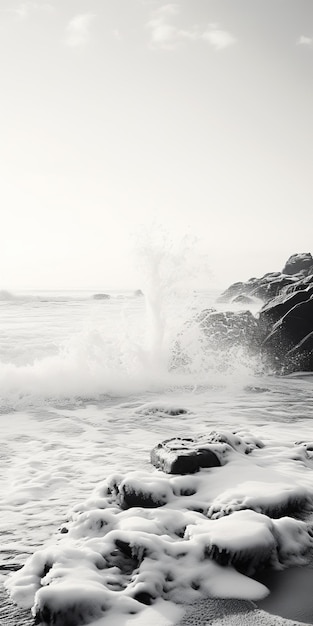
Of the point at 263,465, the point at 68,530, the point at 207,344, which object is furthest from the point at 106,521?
the point at 207,344

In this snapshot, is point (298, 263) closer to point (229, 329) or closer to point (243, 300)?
point (243, 300)

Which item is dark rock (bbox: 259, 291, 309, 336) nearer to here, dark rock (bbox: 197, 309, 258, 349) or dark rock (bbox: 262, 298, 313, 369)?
dark rock (bbox: 197, 309, 258, 349)

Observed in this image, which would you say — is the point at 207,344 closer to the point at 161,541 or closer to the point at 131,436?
the point at 131,436

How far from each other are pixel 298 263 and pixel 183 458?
37041mm

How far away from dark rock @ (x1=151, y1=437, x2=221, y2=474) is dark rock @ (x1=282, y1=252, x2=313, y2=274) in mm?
35667

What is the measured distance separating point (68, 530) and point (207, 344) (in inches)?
396

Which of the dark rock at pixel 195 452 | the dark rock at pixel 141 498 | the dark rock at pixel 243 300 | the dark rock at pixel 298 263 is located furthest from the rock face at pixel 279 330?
the dark rock at pixel 298 263

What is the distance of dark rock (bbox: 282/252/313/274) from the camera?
129 feet

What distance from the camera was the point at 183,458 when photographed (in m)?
5.03

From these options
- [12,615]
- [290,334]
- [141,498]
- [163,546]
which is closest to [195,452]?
[141,498]

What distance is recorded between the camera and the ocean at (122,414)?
4324mm

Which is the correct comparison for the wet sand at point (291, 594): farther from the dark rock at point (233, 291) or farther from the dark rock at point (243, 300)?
the dark rock at point (233, 291)

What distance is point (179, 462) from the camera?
197 inches

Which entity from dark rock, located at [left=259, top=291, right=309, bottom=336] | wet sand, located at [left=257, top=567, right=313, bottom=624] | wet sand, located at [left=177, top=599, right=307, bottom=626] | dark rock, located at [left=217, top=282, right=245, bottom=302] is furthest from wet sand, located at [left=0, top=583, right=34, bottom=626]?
dark rock, located at [left=217, top=282, right=245, bottom=302]
